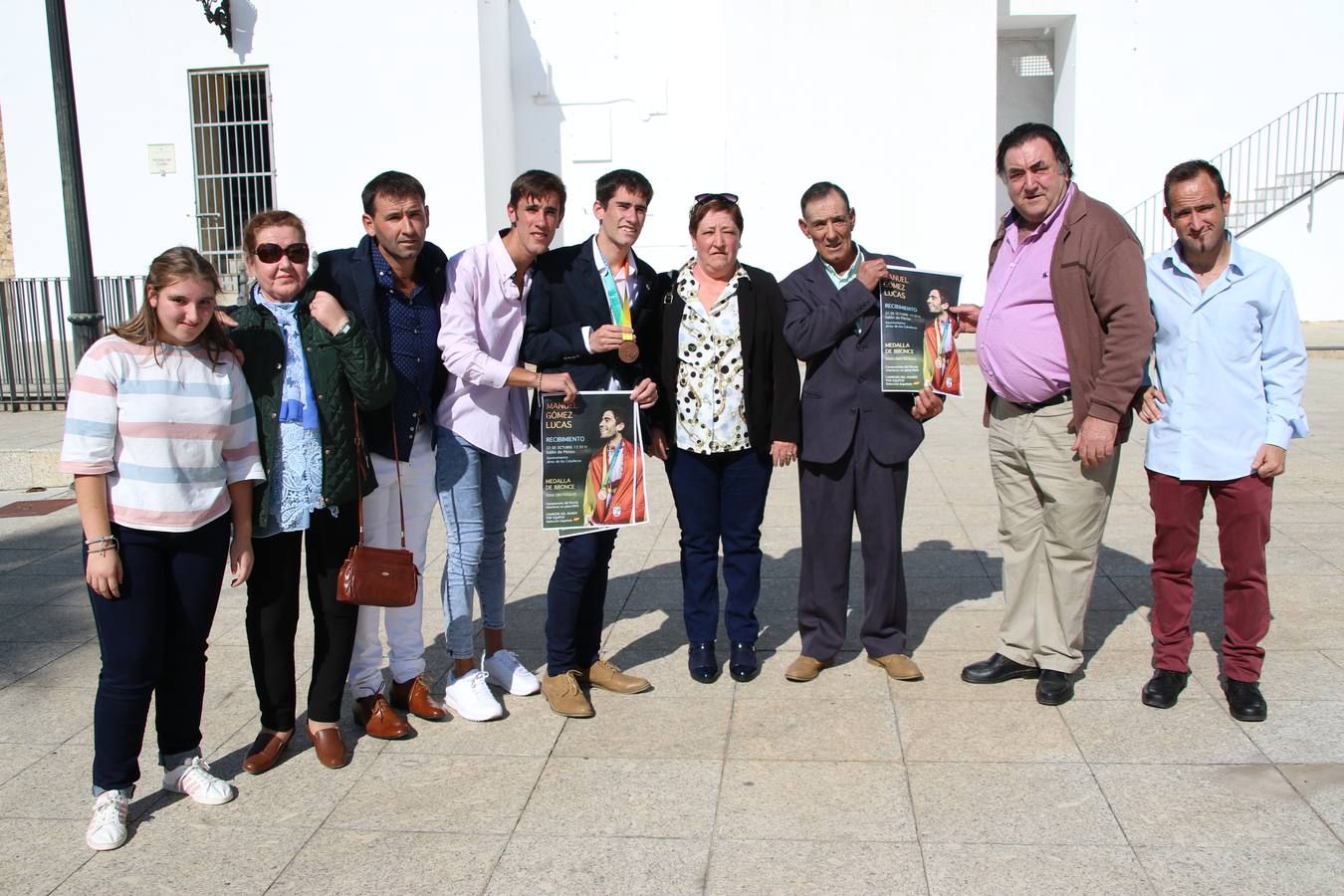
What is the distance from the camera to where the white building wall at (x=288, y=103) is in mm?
15422

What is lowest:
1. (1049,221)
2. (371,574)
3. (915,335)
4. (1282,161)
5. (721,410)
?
(371,574)

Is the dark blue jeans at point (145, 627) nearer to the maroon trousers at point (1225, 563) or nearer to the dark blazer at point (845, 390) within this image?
the dark blazer at point (845, 390)

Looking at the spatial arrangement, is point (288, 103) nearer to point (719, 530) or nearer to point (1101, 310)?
point (719, 530)

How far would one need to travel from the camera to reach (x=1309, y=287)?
1886cm

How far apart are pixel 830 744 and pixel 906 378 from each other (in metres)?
1.42

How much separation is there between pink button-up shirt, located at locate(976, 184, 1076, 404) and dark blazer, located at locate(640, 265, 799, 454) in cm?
77

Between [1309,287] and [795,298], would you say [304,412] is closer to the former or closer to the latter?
[795,298]

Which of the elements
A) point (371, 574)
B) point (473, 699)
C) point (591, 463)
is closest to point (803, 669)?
point (591, 463)

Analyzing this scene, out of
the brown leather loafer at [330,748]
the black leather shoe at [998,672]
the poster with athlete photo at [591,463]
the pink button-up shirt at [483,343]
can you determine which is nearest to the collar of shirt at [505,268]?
the pink button-up shirt at [483,343]

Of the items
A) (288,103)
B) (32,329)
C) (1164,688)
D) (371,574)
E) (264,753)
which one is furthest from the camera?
(288,103)

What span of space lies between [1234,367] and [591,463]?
7.62 ft

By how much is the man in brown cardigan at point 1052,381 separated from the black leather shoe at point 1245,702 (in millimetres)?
523

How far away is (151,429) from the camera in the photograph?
3.41 metres

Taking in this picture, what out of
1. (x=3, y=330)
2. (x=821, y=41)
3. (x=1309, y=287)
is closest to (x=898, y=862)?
(x=3, y=330)
